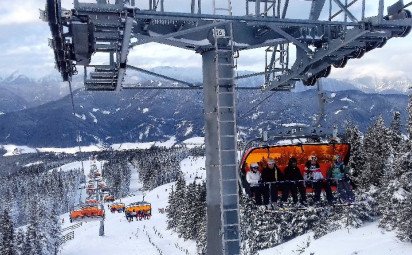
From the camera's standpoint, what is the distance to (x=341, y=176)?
1686 centimetres

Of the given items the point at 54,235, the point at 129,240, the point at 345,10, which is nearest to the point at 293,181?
the point at 345,10

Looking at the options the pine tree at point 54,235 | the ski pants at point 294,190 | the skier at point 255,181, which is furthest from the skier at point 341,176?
the pine tree at point 54,235

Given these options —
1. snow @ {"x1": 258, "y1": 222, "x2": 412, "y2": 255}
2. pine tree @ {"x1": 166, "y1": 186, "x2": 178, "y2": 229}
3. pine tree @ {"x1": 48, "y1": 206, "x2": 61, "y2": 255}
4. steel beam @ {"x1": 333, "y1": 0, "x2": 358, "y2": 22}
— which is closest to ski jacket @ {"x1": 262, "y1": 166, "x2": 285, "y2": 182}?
steel beam @ {"x1": 333, "y1": 0, "x2": 358, "y2": 22}

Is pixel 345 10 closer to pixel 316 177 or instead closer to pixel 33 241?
pixel 316 177

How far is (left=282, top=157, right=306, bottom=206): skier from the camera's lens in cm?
1647

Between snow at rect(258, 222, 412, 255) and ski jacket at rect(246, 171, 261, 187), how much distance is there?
2629 cm

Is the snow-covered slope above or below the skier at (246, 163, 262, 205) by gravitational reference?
below

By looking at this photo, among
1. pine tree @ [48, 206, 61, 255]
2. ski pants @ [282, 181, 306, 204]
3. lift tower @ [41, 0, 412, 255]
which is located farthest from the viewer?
pine tree @ [48, 206, 61, 255]

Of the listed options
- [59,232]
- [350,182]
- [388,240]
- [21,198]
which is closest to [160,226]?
[59,232]

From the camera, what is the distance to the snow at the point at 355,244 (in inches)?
1538

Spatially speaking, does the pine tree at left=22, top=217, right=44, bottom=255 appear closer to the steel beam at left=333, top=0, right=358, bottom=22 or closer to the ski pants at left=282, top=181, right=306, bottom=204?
the ski pants at left=282, top=181, right=306, bottom=204

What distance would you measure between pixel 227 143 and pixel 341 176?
6.73 m

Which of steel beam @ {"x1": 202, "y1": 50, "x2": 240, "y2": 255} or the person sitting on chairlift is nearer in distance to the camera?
steel beam @ {"x1": 202, "y1": 50, "x2": 240, "y2": 255}

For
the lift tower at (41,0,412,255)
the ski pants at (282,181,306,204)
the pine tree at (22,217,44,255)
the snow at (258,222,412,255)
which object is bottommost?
the pine tree at (22,217,44,255)
